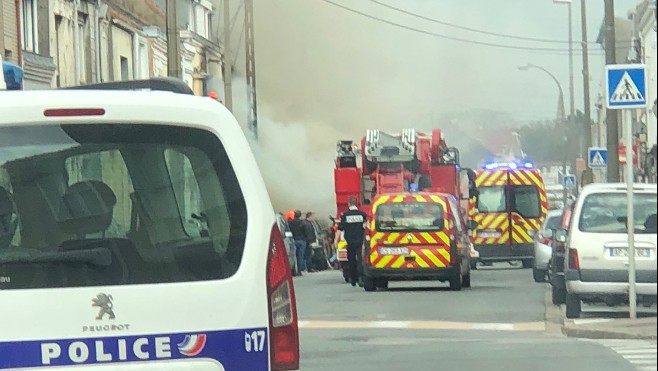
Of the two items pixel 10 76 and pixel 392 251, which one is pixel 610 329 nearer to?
pixel 392 251

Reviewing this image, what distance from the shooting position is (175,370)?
210 inches

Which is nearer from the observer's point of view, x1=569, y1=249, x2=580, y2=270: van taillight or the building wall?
x1=569, y1=249, x2=580, y2=270: van taillight

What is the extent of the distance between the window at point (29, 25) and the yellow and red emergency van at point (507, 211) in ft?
38.0

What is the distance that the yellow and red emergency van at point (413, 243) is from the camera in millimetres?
23734

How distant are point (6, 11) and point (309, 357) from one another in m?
21.6

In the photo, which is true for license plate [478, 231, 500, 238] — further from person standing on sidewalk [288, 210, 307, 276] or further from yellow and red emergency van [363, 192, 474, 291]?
yellow and red emergency van [363, 192, 474, 291]

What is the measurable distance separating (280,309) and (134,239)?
2.06ft

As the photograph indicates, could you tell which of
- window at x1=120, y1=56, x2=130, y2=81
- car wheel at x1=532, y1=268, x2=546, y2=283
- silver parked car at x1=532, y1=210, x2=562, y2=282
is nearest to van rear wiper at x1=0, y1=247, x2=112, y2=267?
silver parked car at x1=532, y1=210, x2=562, y2=282

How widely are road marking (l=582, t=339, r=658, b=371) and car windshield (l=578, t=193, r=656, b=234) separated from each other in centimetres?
233

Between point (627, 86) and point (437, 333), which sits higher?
point (627, 86)

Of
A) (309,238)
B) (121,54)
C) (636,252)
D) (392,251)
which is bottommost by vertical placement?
(309,238)

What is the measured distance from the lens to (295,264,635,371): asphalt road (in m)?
12.8

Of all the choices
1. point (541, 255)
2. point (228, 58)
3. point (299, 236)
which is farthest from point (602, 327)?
point (228, 58)

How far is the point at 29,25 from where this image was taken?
117 ft
